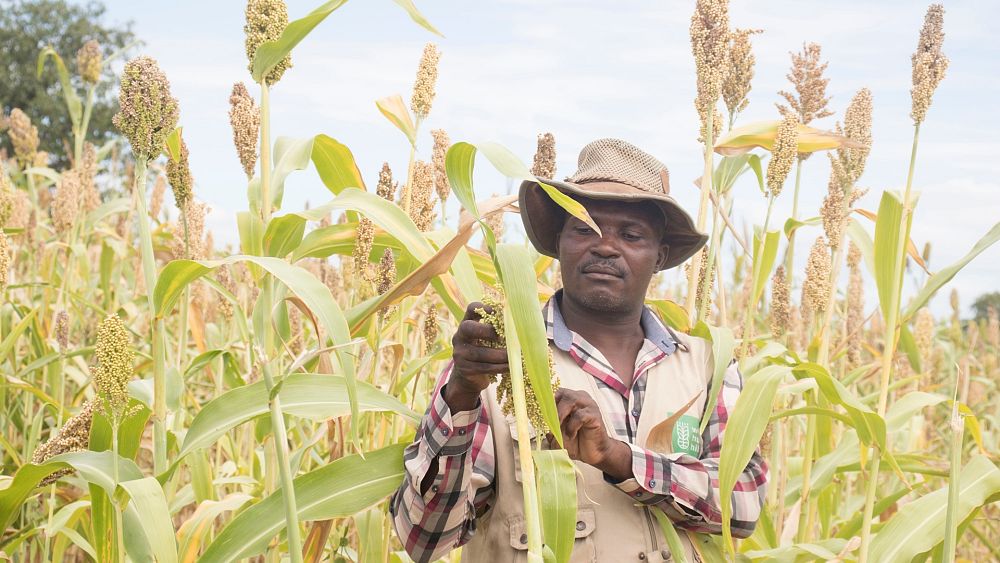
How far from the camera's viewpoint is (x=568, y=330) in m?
2.46

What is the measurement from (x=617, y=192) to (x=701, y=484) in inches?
29.7

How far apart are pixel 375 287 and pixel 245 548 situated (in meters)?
0.74

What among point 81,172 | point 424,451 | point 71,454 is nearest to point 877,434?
point 424,451

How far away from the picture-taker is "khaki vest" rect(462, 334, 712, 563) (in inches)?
86.9

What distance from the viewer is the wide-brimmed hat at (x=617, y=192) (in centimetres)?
240

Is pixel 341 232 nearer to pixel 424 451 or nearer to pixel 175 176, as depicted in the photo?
pixel 175 176

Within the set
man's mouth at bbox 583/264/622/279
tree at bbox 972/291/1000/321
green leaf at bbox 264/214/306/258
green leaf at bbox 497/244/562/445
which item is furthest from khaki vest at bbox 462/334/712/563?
tree at bbox 972/291/1000/321

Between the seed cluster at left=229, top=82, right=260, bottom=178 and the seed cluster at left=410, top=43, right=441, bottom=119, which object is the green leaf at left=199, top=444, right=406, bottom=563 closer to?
the seed cluster at left=229, top=82, right=260, bottom=178

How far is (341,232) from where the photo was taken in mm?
2178

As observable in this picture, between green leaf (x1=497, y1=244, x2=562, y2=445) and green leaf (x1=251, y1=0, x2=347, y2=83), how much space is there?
0.62m

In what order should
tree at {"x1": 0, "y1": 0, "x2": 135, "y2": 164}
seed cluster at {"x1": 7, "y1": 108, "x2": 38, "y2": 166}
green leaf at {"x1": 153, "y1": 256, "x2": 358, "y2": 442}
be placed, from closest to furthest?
green leaf at {"x1": 153, "y1": 256, "x2": 358, "y2": 442}
seed cluster at {"x1": 7, "y1": 108, "x2": 38, "y2": 166}
tree at {"x1": 0, "y1": 0, "x2": 135, "y2": 164}

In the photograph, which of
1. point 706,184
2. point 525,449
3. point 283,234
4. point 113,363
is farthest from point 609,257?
point 113,363

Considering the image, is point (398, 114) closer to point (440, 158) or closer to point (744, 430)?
point (440, 158)

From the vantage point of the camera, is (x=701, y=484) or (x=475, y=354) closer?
(x=475, y=354)
